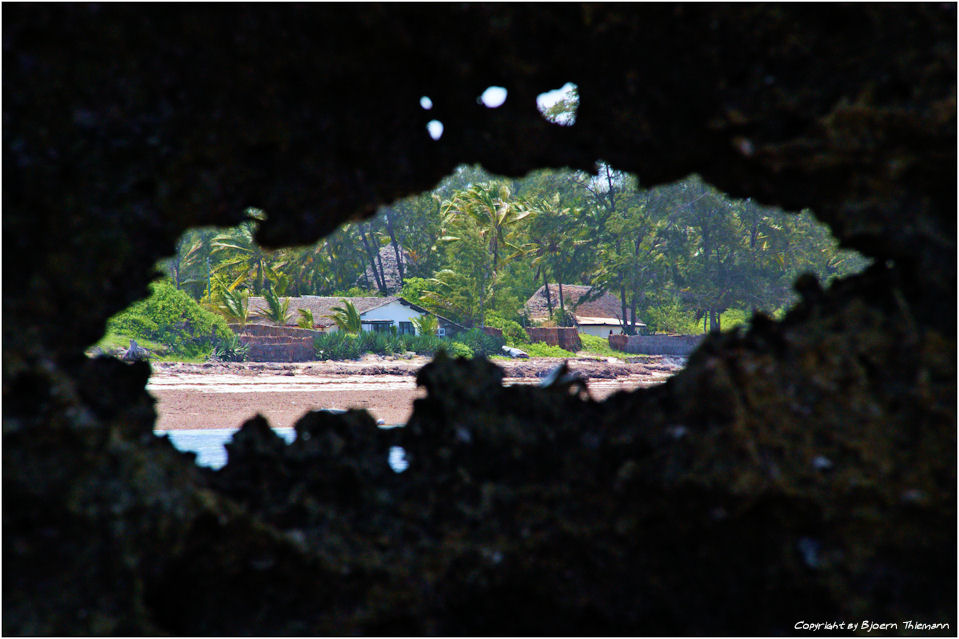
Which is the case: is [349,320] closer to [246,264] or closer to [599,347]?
[246,264]

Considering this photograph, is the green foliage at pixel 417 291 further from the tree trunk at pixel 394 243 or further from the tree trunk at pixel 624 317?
the tree trunk at pixel 624 317

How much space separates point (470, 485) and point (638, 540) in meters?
0.82

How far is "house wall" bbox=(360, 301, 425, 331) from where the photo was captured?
3219 cm

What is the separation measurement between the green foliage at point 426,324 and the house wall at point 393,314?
33 cm

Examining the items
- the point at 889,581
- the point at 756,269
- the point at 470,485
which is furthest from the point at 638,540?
the point at 756,269

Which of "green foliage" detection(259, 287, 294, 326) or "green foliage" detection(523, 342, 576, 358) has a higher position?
"green foliage" detection(259, 287, 294, 326)

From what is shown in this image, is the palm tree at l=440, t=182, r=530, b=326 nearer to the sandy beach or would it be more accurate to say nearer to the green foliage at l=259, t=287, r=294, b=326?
the sandy beach

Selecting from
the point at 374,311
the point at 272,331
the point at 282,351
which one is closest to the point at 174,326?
the point at 272,331

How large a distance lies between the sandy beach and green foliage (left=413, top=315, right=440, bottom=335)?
5.25 meters

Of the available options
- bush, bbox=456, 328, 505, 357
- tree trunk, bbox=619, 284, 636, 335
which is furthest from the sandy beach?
tree trunk, bbox=619, 284, 636, 335

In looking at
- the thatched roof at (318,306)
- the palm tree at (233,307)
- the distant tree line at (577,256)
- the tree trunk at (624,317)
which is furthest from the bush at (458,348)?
the tree trunk at (624,317)

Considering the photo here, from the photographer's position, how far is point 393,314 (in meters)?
32.7

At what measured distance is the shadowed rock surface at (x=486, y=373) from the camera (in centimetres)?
293

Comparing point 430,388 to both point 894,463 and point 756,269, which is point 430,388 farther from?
point 756,269
